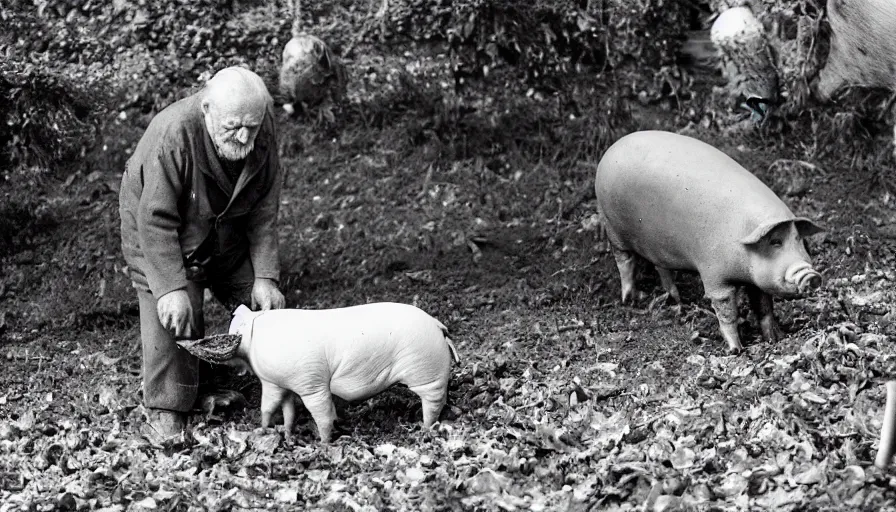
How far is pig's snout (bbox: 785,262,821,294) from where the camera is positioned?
652 centimetres

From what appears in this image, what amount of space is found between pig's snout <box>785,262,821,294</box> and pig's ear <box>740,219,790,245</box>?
0.24m

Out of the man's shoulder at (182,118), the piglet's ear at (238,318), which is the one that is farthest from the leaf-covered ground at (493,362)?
the man's shoulder at (182,118)

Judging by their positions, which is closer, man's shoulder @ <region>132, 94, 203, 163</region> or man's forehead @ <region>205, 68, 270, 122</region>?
man's forehead @ <region>205, 68, 270, 122</region>

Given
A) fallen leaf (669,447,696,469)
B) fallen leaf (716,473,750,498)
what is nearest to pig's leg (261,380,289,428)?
fallen leaf (669,447,696,469)

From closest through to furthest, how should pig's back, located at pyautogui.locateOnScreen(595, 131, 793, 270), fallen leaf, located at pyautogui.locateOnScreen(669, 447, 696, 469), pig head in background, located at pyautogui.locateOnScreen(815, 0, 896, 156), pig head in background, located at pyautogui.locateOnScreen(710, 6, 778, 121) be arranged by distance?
fallen leaf, located at pyautogui.locateOnScreen(669, 447, 696, 469) < pig's back, located at pyautogui.locateOnScreen(595, 131, 793, 270) < pig head in background, located at pyautogui.locateOnScreen(815, 0, 896, 156) < pig head in background, located at pyautogui.locateOnScreen(710, 6, 778, 121)

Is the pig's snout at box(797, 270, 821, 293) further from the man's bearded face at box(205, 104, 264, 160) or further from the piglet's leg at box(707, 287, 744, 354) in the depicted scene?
the man's bearded face at box(205, 104, 264, 160)

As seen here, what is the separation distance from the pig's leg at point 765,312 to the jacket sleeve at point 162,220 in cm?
329

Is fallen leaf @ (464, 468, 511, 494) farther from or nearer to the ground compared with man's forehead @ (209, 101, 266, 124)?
nearer to the ground

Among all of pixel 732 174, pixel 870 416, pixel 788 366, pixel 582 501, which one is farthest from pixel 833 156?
pixel 582 501

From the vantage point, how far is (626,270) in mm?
7969

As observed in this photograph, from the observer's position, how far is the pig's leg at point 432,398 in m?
6.29

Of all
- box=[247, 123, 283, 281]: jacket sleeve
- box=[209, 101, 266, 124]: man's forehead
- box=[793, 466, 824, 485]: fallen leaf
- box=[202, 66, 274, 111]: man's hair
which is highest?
box=[202, 66, 274, 111]: man's hair

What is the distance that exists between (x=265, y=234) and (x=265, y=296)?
1.18 feet

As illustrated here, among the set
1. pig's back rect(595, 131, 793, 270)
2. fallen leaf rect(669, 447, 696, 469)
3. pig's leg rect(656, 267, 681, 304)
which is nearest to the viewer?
fallen leaf rect(669, 447, 696, 469)
